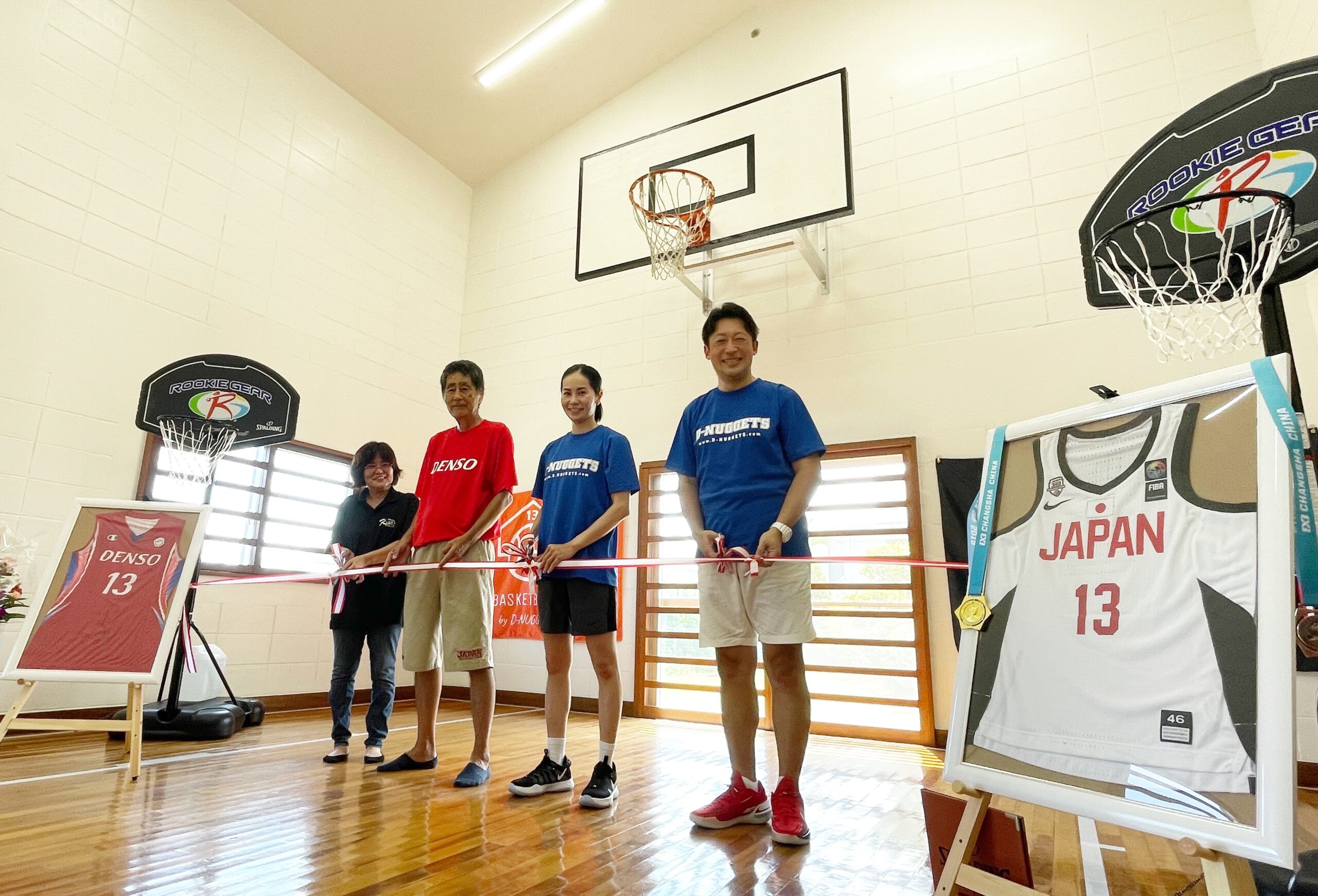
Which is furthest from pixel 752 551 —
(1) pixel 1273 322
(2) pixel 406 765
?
(2) pixel 406 765

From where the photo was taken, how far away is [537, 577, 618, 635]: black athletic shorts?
2148 mm

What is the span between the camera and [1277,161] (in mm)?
1984

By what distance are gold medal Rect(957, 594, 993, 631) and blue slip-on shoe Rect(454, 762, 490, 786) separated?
169 centimetres

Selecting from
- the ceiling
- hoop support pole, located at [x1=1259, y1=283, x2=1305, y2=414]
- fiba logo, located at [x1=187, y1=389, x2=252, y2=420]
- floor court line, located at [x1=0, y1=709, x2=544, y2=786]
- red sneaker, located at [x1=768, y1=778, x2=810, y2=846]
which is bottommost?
floor court line, located at [x1=0, y1=709, x2=544, y2=786]

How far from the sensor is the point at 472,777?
91.0 inches

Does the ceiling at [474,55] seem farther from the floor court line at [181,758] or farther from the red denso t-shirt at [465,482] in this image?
the floor court line at [181,758]

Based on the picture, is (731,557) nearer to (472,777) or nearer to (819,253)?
(472,777)

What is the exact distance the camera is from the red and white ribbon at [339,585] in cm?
271

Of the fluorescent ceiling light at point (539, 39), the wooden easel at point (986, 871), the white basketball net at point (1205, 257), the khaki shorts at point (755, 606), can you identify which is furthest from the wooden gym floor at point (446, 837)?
the fluorescent ceiling light at point (539, 39)

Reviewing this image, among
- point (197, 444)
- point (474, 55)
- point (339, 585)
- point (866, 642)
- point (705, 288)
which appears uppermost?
point (474, 55)

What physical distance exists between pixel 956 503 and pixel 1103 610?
278 centimetres

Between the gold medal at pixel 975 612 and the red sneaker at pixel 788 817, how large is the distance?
72cm

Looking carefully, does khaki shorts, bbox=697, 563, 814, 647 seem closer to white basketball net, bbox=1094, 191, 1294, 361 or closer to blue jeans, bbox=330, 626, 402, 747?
white basketball net, bbox=1094, 191, 1294, 361

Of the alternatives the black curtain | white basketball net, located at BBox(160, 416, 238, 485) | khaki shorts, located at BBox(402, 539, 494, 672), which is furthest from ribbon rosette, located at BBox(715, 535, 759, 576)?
white basketball net, located at BBox(160, 416, 238, 485)
